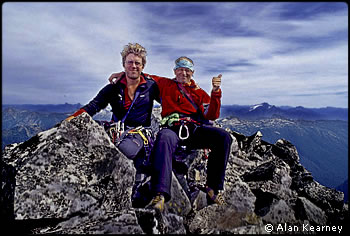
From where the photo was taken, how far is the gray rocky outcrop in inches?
183

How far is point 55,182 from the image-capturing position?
4887 mm

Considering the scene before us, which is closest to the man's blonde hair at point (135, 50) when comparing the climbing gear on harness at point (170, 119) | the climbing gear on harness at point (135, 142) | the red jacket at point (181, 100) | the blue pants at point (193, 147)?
the red jacket at point (181, 100)

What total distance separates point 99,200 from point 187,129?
3.31 m

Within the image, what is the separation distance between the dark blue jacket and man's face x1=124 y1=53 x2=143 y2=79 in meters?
0.42

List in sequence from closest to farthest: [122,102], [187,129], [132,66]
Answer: [187,129]
[132,66]
[122,102]

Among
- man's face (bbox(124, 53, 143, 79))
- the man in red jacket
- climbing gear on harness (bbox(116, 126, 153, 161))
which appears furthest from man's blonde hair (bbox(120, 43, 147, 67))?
climbing gear on harness (bbox(116, 126, 153, 161))

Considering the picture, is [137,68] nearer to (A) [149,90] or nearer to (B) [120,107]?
(A) [149,90]

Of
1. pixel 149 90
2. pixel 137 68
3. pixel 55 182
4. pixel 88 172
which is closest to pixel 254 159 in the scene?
pixel 149 90

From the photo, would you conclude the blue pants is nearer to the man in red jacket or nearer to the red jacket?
the man in red jacket

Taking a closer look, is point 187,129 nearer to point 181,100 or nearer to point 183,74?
point 181,100

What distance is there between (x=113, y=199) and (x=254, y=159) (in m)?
8.15

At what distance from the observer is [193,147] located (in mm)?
7441

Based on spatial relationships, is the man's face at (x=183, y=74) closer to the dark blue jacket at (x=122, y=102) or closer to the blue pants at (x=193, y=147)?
the dark blue jacket at (x=122, y=102)

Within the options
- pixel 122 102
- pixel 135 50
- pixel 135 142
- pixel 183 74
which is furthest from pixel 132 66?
pixel 135 142
